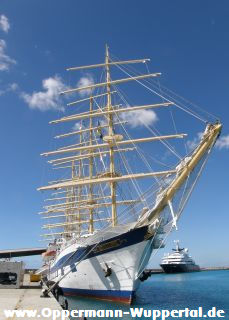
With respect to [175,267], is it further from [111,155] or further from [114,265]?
[114,265]

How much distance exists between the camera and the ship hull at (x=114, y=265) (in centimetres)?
2581

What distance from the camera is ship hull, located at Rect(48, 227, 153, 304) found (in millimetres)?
25812

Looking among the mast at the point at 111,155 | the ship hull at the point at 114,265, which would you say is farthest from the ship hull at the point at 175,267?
the ship hull at the point at 114,265

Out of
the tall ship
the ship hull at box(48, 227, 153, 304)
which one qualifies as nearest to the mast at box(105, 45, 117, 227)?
the ship hull at box(48, 227, 153, 304)

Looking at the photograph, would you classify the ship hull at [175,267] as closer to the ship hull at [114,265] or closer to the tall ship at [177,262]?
the tall ship at [177,262]

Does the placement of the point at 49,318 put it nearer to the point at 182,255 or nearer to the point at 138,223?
the point at 138,223

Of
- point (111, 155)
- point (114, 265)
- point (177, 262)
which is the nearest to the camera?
point (114, 265)

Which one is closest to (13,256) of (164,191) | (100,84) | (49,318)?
(100,84)

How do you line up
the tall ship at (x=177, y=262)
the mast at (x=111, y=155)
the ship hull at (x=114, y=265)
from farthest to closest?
the tall ship at (x=177, y=262) < the mast at (x=111, y=155) < the ship hull at (x=114, y=265)

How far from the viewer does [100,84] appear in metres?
41.0

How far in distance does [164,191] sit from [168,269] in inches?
4082

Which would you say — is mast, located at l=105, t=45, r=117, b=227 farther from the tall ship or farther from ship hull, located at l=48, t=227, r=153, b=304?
the tall ship

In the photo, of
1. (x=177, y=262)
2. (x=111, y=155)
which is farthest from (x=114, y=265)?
(x=177, y=262)

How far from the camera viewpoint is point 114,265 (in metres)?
26.7
